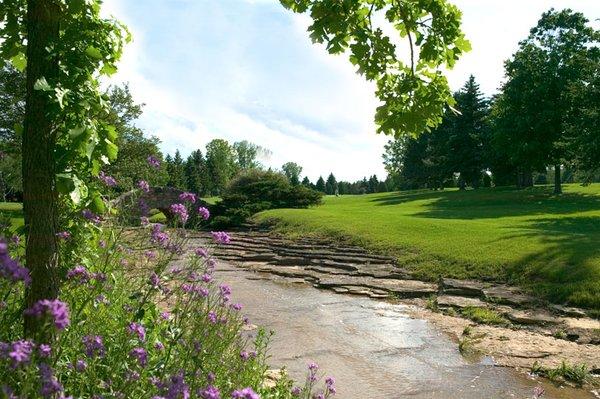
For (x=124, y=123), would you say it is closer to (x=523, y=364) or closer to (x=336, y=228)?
(x=336, y=228)

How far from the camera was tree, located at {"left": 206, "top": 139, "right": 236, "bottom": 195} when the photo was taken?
87.4 metres

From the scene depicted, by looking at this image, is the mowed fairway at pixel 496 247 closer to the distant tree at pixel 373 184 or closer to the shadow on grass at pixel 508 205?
the shadow on grass at pixel 508 205

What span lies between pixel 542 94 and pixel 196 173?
57964mm

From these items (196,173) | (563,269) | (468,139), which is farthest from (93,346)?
Result: (196,173)

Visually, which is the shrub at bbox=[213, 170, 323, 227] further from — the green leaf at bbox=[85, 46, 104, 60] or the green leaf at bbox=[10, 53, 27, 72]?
the green leaf at bbox=[85, 46, 104, 60]

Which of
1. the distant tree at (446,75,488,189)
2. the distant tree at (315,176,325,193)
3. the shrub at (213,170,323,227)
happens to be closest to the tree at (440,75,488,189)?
the distant tree at (446,75,488,189)

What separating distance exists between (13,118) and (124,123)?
6778mm

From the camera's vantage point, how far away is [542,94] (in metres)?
33.8

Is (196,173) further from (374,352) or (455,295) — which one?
(374,352)

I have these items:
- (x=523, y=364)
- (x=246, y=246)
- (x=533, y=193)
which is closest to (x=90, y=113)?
(x=523, y=364)

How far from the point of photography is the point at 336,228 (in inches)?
828

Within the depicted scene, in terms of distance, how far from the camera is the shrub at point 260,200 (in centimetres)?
3181

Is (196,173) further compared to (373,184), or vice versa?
(373,184)

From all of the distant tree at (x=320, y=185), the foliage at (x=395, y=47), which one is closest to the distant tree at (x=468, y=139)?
the foliage at (x=395, y=47)
